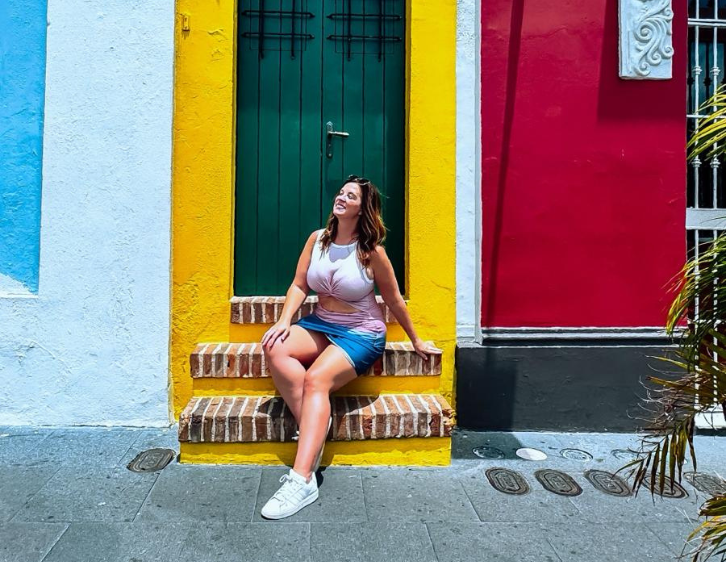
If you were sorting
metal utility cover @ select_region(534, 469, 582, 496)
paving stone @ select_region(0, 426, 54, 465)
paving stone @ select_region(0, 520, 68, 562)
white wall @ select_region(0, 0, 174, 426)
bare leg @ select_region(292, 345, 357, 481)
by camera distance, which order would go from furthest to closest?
white wall @ select_region(0, 0, 174, 426) < paving stone @ select_region(0, 426, 54, 465) < metal utility cover @ select_region(534, 469, 582, 496) < bare leg @ select_region(292, 345, 357, 481) < paving stone @ select_region(0, 520, 68, 562)

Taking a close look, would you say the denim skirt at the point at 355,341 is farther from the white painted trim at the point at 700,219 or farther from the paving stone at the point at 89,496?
the white painted trim at the point at 700,219

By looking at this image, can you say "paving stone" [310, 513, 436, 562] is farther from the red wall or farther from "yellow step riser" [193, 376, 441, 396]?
the red wall

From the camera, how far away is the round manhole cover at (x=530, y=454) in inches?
129

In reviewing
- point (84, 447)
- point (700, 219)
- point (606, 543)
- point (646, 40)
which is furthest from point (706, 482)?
point (84, 447)

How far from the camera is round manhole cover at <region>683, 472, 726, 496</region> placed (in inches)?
114

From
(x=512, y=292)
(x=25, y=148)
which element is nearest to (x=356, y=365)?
(x=512, y=292)

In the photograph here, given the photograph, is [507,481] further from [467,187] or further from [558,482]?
[467,187]

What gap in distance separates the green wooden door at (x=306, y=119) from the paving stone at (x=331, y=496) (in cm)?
153

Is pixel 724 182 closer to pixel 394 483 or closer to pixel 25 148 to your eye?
pixel 394 483

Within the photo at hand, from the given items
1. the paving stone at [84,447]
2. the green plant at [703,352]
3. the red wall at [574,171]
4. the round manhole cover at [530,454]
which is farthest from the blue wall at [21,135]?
the green plant at [703,352]

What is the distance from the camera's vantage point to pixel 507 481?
2.96m

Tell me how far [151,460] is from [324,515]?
3.85ft

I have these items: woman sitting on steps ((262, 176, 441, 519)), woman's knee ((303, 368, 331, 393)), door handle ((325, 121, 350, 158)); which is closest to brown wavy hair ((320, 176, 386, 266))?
woman sitting on steps ((262, 176, 441, 519))

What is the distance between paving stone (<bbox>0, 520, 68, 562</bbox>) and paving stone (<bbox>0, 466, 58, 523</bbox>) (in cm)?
13
